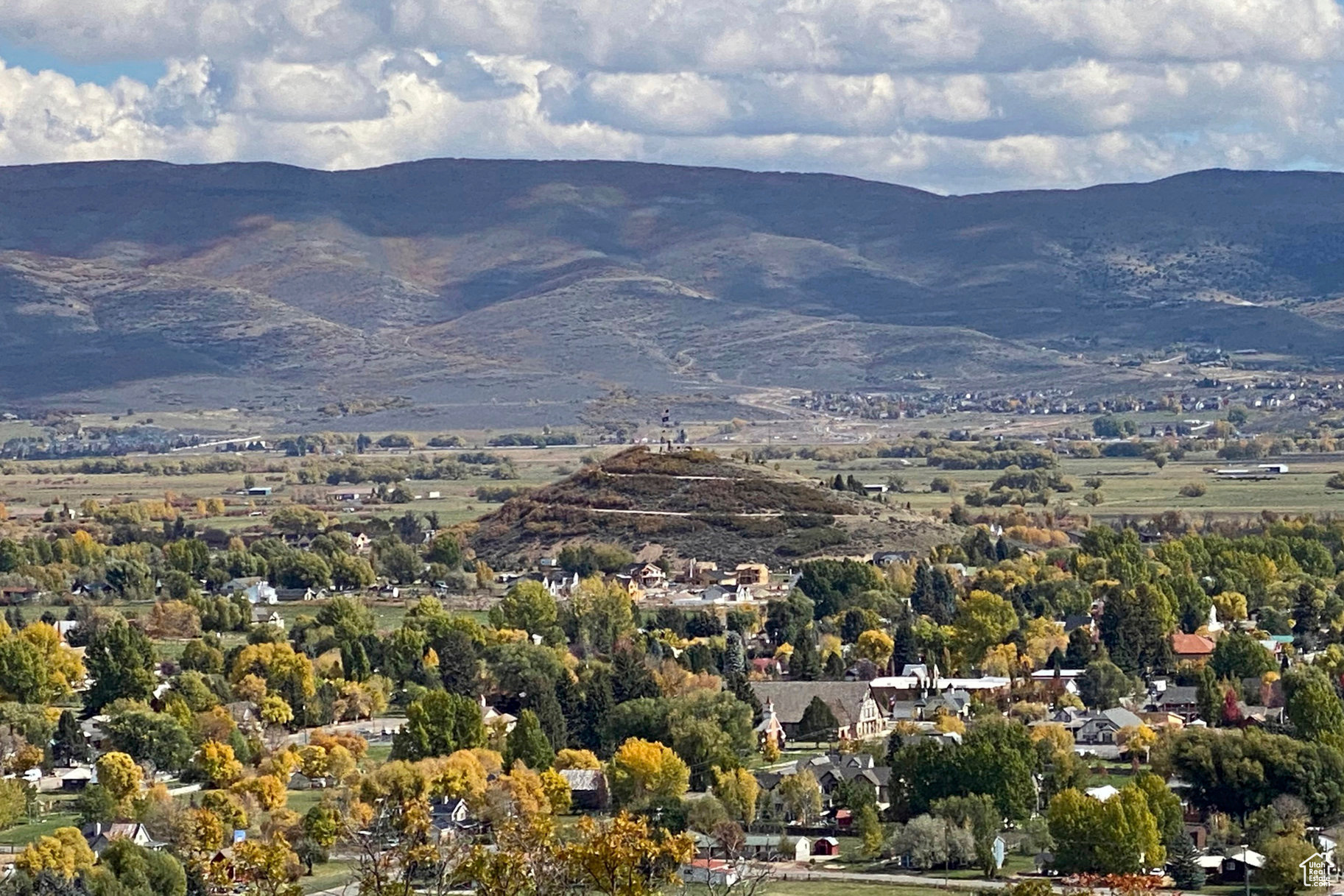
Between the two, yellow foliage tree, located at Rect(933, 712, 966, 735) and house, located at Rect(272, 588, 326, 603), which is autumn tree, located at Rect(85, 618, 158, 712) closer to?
yellow foliage tree, located at Rect(933, 712, 966, 735)

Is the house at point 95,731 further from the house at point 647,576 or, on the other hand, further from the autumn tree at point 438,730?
the house at point 647,576

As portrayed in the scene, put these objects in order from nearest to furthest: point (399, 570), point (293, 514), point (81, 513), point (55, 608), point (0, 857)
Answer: point (0, 857) < point (55, 608) < point (399, 570) < point (293, 514) < point (81, 513)

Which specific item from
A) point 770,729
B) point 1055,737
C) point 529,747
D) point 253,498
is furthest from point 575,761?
point 253,498

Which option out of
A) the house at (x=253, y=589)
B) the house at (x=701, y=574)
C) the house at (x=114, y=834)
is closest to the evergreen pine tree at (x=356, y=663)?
the house at (x=114, y=834)

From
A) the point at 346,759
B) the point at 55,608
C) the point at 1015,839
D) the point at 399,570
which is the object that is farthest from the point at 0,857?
the point at 399,570

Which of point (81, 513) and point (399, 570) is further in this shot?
point (81, 513)

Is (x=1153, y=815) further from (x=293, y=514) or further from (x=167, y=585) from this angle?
(x=293, y=514)
